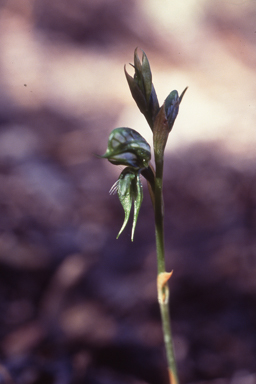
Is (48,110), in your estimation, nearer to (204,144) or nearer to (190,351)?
(204,144)

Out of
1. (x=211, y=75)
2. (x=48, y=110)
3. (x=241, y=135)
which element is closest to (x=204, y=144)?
(x=241, y=135)

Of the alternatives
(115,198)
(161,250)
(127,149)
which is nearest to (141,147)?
(127,149)

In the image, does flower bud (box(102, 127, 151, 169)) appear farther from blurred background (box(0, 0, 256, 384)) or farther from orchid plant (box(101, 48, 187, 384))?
blurred background (box(0, 0, 256, 384))

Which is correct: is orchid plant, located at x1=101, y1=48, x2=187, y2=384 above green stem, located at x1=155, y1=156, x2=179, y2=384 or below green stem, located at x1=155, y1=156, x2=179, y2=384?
above

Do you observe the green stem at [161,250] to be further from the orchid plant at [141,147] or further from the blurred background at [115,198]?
the blurred background at [115,198]

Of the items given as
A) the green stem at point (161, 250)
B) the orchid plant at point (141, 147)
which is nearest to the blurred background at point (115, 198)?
the green stem at point (161, 250)

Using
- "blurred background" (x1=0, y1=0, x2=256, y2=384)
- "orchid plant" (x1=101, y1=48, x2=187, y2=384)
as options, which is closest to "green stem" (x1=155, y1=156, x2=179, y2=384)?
"orchid plant" (x1=101, y1=48, x2=187, y2=384)
